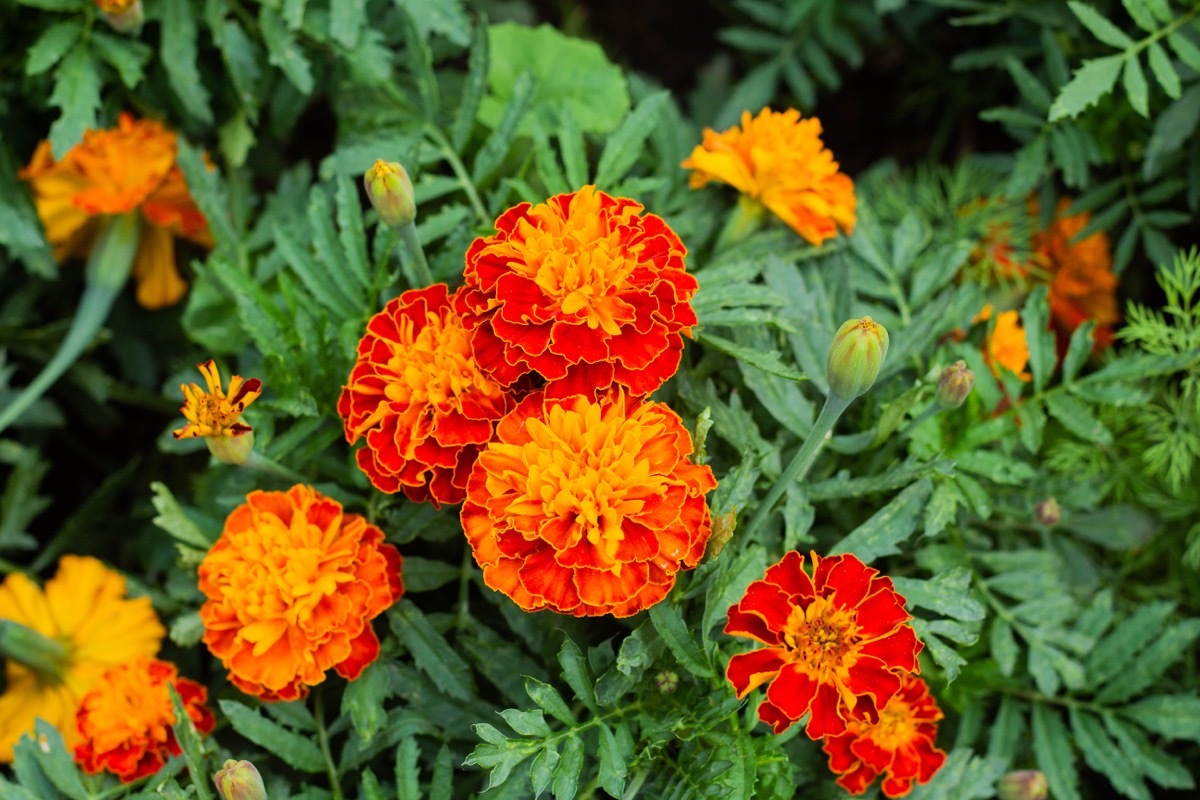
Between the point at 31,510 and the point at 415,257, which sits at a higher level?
the point at 415,257

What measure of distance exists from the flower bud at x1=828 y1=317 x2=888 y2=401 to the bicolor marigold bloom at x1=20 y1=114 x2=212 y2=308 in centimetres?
93

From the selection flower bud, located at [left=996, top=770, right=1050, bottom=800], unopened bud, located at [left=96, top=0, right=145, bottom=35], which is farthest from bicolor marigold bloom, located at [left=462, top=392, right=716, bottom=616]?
unopened bud, located at [left=96, top=0, right=145, bottom=35]

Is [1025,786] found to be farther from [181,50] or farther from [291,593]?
[181,50]

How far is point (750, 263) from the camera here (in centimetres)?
107

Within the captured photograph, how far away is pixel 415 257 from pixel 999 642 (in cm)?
69

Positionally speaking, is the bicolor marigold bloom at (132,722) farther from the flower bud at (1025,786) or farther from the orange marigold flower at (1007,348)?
the orange marigold flower at (1007,348)

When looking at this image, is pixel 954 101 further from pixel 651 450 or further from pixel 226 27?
pixel 651 450

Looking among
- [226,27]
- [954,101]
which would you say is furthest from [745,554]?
[954,101]

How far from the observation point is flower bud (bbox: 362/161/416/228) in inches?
33.8

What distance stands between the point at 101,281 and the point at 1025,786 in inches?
46.8

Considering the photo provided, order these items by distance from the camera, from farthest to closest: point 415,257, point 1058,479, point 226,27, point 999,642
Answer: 1. point 226,27
2. point 1058,479
3. point 999,642
4. point 415,257

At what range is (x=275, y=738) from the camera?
3.31 ft

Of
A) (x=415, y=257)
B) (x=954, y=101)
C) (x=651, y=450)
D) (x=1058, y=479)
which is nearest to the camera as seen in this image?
(x=651, y=450)

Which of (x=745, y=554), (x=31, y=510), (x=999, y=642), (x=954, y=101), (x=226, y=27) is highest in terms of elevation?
(x=226, y=27)
